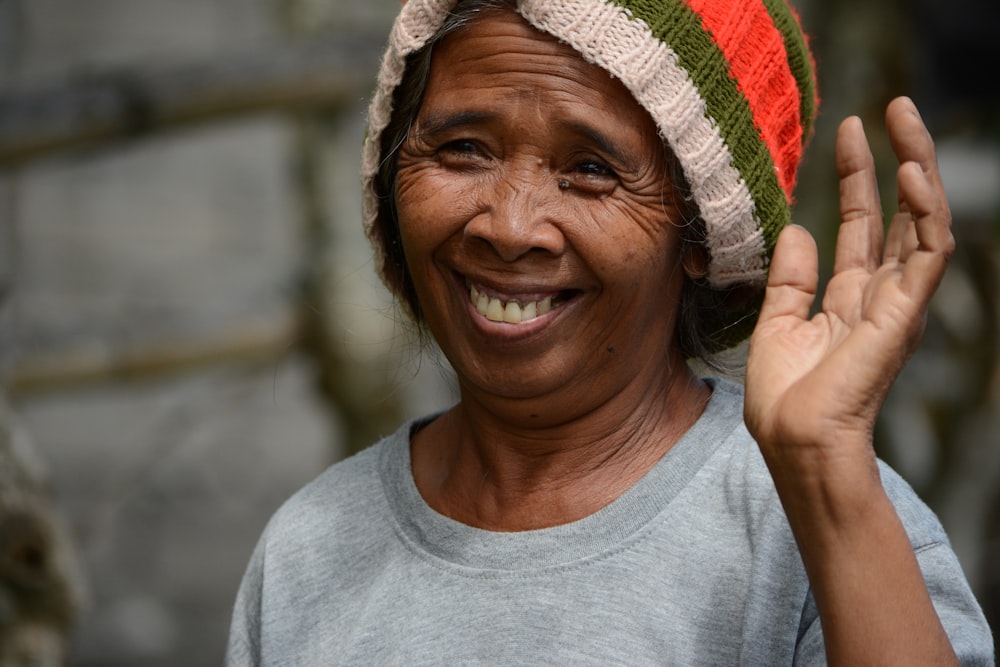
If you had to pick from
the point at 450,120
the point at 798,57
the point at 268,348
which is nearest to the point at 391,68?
the point at 450,120

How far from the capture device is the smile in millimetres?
1848

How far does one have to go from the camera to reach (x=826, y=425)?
1473mm

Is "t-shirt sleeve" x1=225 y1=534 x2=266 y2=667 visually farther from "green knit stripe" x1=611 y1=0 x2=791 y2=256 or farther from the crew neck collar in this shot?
"green knit stripe" x1=611 y1=0 x2=791 y2=256

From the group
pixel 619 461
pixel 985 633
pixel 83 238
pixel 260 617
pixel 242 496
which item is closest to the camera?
pixel 985 633

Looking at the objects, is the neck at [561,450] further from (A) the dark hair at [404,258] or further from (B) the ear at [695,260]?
(B) the ear at [695,260]

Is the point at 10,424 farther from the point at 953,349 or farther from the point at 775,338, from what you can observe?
the point at 953,349

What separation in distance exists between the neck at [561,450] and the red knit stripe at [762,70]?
394 mm

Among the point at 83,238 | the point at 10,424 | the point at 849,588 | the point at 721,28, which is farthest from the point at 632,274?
the point at 83,238

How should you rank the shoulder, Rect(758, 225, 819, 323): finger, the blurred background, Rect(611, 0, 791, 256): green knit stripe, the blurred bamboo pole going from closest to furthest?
1. Rect(758, 225, 819, 323): finger
2. Rect(611, 0, 791, 256): green knit stripe
3. the shoulder
4. the blurred background
5. the blurred bamboo pole

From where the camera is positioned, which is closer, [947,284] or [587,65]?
[587,65]

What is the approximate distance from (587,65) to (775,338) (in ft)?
1.62

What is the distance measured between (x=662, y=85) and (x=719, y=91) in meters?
0.10

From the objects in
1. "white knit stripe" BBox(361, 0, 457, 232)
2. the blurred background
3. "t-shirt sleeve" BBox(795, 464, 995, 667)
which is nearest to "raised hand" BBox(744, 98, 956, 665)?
"t-shirt sleeve" BBox(795, 464, 995, 667)

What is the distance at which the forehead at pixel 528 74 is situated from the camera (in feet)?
5.85
